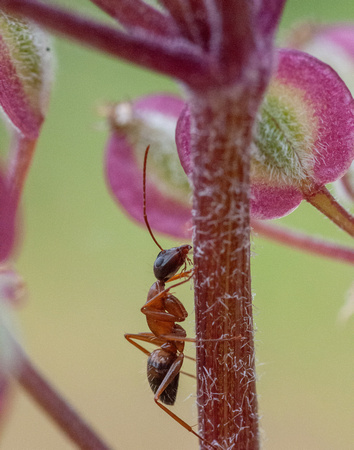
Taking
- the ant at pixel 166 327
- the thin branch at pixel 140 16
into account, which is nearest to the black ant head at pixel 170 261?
the ant at pixel 166 327

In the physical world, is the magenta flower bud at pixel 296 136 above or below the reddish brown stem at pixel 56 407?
above

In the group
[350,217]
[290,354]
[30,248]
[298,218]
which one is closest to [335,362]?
[290,354]

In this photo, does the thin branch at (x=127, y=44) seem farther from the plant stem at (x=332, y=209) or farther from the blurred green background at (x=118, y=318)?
the blurred green background at (x=118, y=318)

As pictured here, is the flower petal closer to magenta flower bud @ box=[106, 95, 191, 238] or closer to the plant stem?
the plant stem

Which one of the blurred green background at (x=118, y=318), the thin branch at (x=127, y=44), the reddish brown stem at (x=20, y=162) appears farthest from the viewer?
the blurred green background at (x=118, y=318)

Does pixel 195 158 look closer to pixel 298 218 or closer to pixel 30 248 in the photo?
pixel 298 218

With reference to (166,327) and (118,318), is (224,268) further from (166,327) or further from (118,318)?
(118,318)

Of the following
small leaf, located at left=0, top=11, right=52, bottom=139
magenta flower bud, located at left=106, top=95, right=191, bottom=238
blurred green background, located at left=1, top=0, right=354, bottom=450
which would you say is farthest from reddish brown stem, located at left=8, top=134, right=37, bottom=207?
blurred green background, located at left=1, top=0, right=354, bottom=450
